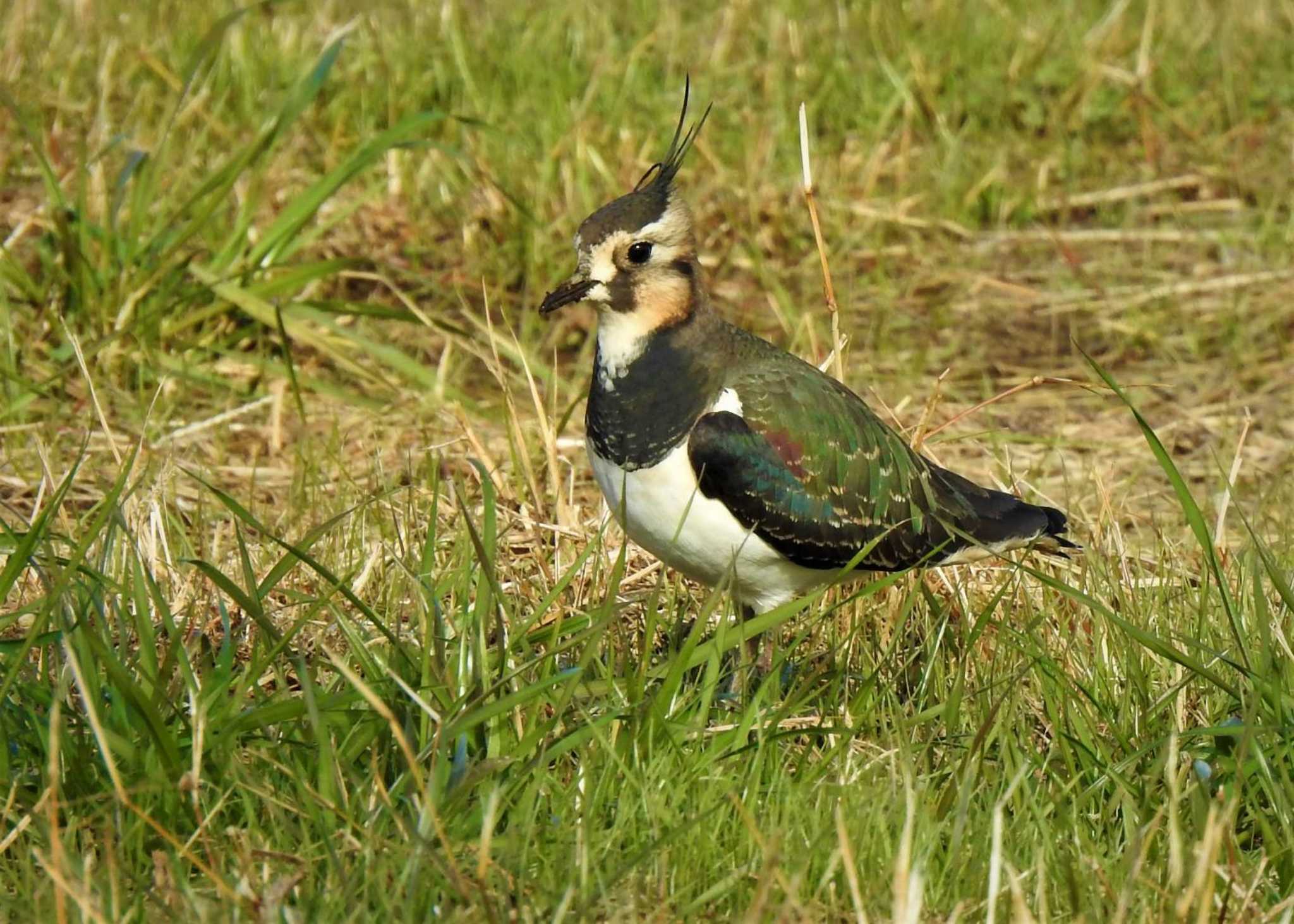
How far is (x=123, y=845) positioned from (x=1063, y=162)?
237 inches

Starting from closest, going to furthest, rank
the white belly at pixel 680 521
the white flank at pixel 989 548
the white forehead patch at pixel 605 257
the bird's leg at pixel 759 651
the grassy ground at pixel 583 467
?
1. the grassy ground at pixel 583 467
2. the white belly at pixel 680 521
3. the white forehead patch at pixel 605 257
4. the bird's leg at pixel 759 651
5. the white flank at pixel 989 548

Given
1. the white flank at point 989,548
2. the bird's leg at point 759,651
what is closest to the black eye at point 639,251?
the bird's leg at point 759,651

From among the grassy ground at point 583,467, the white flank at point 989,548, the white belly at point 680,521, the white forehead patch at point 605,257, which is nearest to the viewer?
the grassy ground at point 583,467

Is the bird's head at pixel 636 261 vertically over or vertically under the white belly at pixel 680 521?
over

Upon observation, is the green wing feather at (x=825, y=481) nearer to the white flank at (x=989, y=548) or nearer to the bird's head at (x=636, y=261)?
the white flank at (x=989, y=548)

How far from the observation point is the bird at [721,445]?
4.18 metres

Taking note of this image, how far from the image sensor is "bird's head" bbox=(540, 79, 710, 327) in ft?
14.3

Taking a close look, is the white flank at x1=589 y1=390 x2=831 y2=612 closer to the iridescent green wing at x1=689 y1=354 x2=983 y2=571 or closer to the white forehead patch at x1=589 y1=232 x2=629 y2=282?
the iridescent green wing at x1=689 y1=354 x2=983 y2=571

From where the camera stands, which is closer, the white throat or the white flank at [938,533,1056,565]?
the white throat

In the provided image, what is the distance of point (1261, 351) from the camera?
6816mm

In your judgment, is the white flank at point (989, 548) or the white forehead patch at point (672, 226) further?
the white flank at point (989, 548)

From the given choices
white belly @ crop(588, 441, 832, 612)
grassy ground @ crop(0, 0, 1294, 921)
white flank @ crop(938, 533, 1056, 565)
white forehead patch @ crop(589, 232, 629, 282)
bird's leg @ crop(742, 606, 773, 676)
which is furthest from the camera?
white flank @ crop(938, 533, 1056, 565)

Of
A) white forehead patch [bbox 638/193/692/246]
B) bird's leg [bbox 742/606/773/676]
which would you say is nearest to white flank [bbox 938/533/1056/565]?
bird's leg [bbox 742/606/773/676]

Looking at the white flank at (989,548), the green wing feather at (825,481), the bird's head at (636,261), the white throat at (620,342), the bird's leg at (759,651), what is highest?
the bird's head at (636,261)
